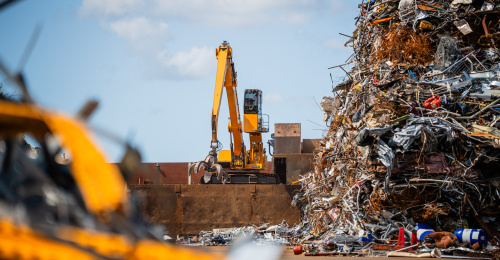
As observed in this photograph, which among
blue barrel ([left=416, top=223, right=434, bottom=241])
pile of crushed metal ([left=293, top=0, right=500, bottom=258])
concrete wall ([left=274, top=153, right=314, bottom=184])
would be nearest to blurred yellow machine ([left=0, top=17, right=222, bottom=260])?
pile of crushed metal ([left=293, top=0, right=500, bottom=258])

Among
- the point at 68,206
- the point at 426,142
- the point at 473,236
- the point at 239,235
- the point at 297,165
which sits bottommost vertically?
the point at 239,235

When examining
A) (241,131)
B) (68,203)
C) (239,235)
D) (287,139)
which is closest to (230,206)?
(239,235)

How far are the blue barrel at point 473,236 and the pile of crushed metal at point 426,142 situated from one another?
0.02 meters

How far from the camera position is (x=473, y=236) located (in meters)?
9.34

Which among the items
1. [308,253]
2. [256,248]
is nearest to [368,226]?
[308,253]

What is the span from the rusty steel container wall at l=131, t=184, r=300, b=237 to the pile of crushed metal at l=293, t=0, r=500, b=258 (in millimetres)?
3793

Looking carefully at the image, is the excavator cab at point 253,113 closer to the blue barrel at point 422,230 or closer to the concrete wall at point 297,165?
the concrete wall at point 297,165

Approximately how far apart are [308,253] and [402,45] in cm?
518

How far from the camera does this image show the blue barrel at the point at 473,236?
9.30 meters

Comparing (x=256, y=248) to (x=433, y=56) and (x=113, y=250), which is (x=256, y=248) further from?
(x=433, y=56)

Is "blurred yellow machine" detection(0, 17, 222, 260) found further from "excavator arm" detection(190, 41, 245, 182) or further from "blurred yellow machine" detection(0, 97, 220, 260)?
"excavator arm" detection(190, 41, 245, 182)

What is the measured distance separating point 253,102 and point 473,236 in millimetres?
14188

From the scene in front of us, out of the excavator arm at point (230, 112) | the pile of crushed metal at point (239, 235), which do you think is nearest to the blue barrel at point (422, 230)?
the pile of crushed metal at point (239, 235)

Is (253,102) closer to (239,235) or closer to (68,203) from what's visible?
(239,235)
